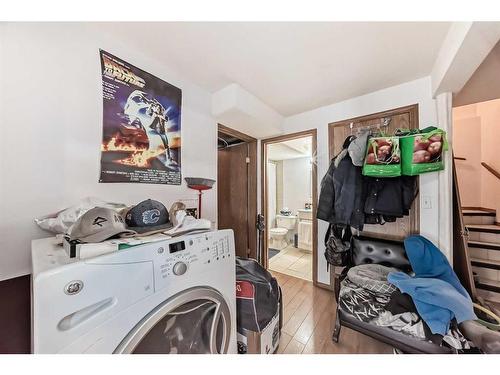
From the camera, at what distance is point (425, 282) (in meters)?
1.00

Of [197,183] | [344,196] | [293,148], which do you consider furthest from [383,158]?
[293,148]

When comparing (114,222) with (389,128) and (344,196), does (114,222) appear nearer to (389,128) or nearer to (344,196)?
(344,196)

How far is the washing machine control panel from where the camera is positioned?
22.8 inches

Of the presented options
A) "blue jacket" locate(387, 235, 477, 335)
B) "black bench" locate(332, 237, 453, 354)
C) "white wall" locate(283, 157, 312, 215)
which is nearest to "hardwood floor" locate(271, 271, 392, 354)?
"black bench" locate(332, 237, 453, 354)

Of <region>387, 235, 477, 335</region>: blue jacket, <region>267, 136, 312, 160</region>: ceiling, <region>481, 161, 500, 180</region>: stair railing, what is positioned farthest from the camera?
<region>267, 136, 312, 160</region>: ceiling

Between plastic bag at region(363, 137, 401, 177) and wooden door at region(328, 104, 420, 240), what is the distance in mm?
421

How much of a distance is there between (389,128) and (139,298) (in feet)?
6.84

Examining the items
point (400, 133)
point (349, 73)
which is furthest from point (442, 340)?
point (349, 73)

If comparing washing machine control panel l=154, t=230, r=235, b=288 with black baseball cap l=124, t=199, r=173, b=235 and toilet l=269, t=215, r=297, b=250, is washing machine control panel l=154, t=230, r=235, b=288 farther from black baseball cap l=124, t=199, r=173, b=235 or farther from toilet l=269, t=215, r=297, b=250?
toilet l=269, t=215, r=297, b=250

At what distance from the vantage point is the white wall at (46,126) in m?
0.77

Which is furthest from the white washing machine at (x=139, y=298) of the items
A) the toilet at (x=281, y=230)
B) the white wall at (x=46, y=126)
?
the toilet at (x=281, y=230)

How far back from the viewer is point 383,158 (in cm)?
129

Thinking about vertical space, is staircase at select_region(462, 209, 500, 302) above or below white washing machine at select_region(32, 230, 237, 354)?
below

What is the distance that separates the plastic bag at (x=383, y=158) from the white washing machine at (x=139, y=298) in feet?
3.70
